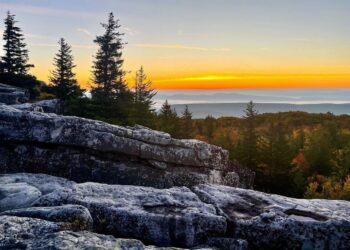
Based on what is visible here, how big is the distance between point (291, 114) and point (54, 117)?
273 ft

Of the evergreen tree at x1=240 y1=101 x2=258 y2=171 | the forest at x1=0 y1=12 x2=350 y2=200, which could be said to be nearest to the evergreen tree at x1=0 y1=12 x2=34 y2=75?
the forest at x1=0 y1=12 x2=350 y2=200

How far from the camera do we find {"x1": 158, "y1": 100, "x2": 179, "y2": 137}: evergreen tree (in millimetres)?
40341

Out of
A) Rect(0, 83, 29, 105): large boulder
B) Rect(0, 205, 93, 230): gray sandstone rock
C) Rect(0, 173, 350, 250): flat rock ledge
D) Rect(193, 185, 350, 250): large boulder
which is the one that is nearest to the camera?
Rect(0, 205, 93, 230): gray sandstone rock

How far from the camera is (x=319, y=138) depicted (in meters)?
38.0

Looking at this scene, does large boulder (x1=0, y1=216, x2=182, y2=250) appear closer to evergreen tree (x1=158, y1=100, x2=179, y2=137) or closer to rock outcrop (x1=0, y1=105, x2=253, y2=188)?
rock outcrop (x1=0, y1=105, x2=253, y2=188)

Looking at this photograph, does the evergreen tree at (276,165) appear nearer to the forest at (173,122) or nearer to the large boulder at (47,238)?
the forest at (173,122)

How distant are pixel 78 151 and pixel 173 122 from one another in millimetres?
26718

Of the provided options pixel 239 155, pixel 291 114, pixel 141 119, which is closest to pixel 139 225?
pixel 141 119

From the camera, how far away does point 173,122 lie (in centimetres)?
4378

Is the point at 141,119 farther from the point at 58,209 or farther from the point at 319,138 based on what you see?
the point at 58,209

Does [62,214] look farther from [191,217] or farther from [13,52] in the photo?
[13,52]

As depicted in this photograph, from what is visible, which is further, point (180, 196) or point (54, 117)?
point (54, 117)

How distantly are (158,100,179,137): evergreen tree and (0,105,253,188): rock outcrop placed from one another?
21.2 m

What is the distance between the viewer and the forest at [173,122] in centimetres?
3431
